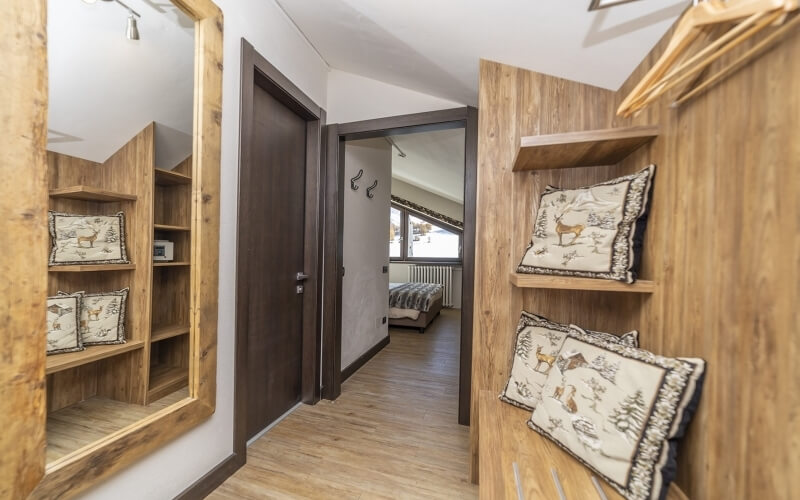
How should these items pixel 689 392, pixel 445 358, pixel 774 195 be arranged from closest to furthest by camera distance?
pixel 774 195, pixel 689 392, pixel 445 358

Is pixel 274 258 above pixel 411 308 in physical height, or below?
above

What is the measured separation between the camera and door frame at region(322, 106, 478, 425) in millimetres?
2111

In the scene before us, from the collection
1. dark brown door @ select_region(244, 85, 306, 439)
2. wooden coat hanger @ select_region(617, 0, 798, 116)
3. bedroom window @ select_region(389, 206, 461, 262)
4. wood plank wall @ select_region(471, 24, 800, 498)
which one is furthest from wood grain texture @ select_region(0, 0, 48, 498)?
bedroom window @ select_region(389, 206, 461, 262)

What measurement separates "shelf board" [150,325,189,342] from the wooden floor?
83 centimetres

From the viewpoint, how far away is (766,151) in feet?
2.07

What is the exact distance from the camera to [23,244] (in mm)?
821

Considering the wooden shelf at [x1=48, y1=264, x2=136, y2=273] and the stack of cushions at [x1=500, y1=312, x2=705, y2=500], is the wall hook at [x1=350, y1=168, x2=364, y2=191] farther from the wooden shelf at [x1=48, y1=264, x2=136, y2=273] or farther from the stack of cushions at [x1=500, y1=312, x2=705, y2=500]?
the stack of cushions at [x1=500, y1=312, x2=705, y2=500]

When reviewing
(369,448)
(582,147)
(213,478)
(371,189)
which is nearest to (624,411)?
(582,147)

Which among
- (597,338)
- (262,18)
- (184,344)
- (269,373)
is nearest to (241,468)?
(269,373)

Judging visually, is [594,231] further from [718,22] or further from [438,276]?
[438,276]

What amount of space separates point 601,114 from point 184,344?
6.99 ft

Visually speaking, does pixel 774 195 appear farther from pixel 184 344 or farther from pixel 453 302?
pixel 453 302

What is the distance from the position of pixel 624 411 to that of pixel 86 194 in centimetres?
181

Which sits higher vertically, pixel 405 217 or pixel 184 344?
pixel 405 217
